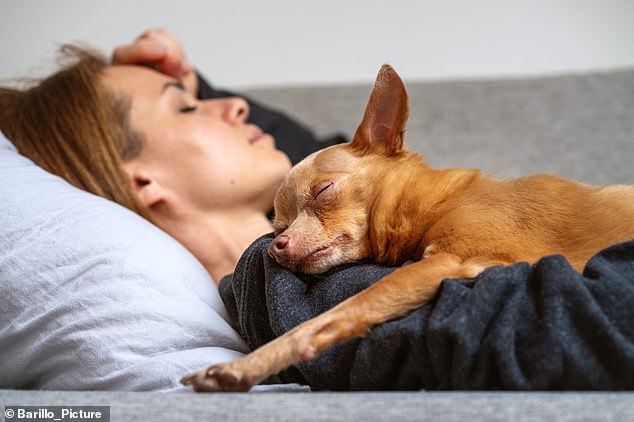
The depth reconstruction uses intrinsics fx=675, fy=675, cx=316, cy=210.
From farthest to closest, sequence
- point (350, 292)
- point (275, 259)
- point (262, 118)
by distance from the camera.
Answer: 1. point (262, 118)
2. point (275, 259)
3. point (350, 292)

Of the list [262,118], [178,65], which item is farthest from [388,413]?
[178,65]

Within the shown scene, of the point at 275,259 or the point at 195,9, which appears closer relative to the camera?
the point at 275,259

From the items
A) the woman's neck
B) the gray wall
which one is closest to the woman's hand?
the gray wall

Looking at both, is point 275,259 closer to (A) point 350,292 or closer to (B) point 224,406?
(A) point 350,292

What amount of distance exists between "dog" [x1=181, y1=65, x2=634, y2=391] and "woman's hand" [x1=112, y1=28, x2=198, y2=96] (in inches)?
41.3

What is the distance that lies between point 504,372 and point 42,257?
97cm

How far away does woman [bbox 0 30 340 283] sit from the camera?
1.82 metres

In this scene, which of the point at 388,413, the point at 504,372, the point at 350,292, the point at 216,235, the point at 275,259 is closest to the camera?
the point at 388,413

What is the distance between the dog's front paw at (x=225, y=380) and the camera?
0.98 m

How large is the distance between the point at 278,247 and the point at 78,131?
89cm

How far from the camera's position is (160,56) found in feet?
7.65

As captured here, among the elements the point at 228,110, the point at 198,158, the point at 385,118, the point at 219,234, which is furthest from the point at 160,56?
the point at 385,118

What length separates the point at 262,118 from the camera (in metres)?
2.36

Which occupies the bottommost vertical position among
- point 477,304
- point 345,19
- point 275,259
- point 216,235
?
point 216,235
